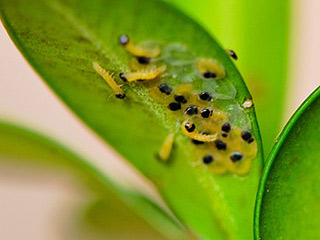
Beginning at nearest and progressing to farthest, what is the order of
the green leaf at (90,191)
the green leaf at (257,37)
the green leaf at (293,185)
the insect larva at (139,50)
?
the green leaf at (293,185) → the insect larva at (139,50) → the green leaf at (90,191) → the green leaf at (257,37)

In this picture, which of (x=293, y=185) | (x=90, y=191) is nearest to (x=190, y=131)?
(x=293, y=185)

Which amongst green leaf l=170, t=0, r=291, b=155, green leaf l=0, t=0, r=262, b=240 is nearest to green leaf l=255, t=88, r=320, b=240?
green leaf l=0, t=0, r=262, b=240

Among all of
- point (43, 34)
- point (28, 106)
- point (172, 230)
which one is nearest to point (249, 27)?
point (172, 230)

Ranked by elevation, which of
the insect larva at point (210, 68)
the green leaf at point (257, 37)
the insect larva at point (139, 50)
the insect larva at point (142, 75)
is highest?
the insect larva at point (139, 50)

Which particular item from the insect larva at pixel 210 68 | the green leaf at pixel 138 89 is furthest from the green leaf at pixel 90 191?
the insect larva at pixel 210 68

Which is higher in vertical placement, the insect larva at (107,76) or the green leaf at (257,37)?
the insect larva at (107,76)

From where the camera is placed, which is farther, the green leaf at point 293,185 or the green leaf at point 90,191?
the green leaf at point 90,191

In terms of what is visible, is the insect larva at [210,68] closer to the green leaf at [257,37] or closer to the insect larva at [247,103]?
the insect larva at [247,103]

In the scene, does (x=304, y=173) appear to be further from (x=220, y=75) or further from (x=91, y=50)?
(x=91, y=50)
